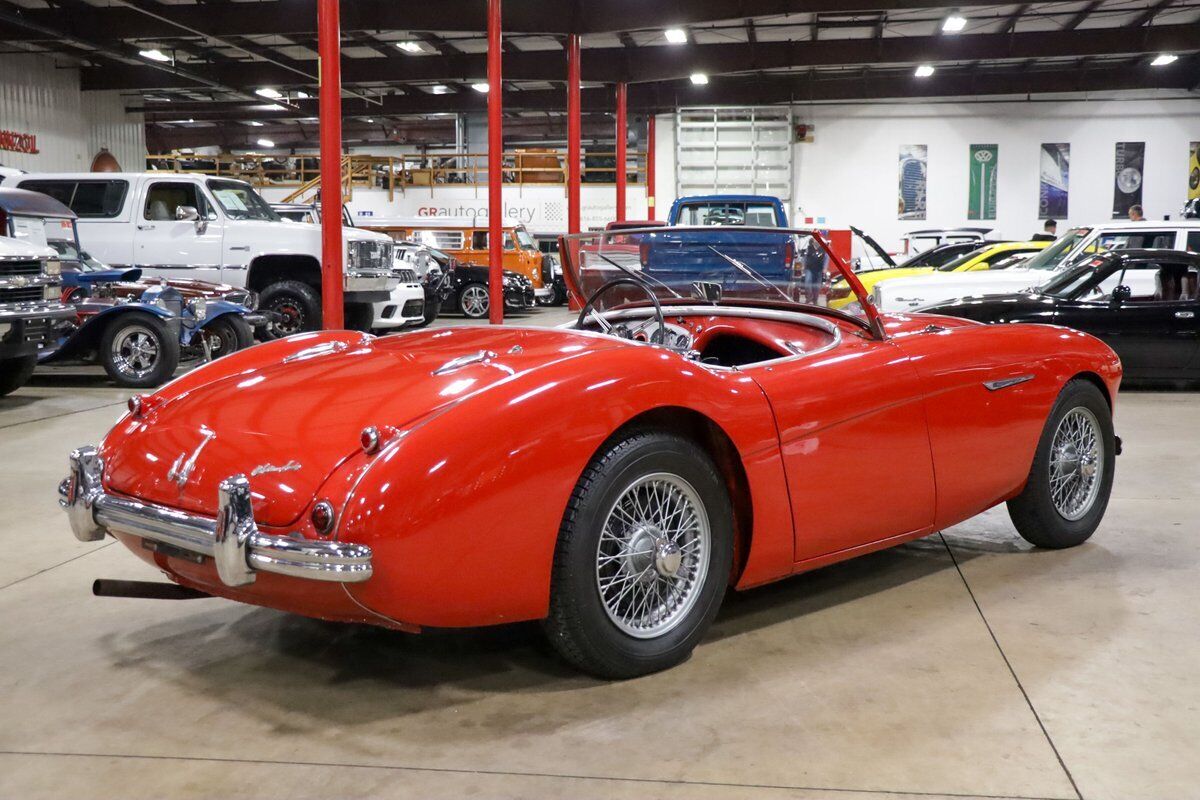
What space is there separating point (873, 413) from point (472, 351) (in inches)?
47.8

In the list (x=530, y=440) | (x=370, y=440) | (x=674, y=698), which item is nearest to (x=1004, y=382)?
(x=674, y=698)

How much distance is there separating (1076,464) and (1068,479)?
6 cm

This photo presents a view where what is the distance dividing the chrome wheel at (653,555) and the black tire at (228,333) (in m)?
7.64

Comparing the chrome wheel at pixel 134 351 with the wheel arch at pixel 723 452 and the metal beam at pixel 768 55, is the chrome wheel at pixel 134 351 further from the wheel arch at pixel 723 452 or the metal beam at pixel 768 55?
the metal beam at pixel 768 55

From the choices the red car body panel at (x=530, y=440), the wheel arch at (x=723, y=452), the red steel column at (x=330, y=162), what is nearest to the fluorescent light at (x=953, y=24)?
the red steel column at (x=330, y=162)

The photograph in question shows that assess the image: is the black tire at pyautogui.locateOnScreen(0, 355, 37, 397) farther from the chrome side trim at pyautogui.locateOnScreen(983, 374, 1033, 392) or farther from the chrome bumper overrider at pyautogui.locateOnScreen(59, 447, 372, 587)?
the chrome side trim at pyautogui.locateOnScreen(983, 374, 1033, 392)

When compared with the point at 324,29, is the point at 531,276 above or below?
below

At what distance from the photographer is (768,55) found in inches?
894

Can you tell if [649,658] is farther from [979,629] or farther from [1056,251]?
[1056,251]

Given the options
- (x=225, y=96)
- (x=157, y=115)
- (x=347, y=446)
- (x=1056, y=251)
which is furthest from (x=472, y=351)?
(x=157, y=115)

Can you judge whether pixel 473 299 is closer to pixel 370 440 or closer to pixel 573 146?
pixel 573 146

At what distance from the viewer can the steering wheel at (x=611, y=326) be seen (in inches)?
148

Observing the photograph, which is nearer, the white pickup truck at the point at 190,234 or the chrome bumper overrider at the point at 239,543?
the chrome bumper overrider at the point at 239,543

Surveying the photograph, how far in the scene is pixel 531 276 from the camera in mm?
19672
